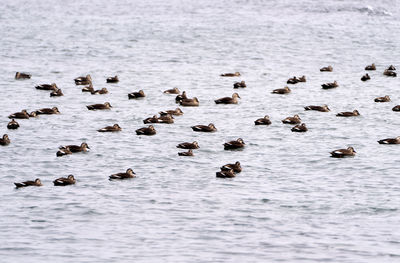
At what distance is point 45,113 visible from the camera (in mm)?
39250

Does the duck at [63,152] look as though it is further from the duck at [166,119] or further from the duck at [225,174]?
the duck at [166,119]

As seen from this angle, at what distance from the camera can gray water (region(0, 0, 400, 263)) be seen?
22828mm

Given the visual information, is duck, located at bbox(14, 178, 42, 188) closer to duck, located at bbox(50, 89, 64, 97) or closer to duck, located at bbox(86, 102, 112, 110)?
duck, located at bbox(86, 102, 112, 110)

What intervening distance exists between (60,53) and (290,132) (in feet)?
88.8

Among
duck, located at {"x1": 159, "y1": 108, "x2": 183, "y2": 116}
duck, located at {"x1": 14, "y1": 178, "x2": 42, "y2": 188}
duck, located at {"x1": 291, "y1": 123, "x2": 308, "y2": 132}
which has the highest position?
duck, located at {"x1": 14, "y1": 178, "x2": 42, "y2": 188}

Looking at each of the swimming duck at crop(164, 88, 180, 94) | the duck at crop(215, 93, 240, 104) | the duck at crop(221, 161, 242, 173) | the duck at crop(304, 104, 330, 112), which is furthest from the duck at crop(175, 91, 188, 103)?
the duck at crop(221, 161, 242, 173)

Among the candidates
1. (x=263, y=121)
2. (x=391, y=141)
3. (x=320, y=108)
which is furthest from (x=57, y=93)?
(x=391, y=141)

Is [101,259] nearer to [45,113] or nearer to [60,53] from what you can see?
[45,113]

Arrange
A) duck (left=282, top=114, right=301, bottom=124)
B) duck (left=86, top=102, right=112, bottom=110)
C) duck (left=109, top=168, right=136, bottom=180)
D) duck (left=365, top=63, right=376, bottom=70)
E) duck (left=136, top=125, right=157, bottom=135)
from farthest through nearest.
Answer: duck (left=365, top=63, right=376, bottom=70) < duck (left=86, top=102, right=112, bottom=110) < duck (left=282, top=114, right=301, bottom=124) < duck (left=136, top=125, right=157, bottom=135) < duck (left=109, top=168, right=136, bottom=180)

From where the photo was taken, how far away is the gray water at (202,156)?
22828 millimetres

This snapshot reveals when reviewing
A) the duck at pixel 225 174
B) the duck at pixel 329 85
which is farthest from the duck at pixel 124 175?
the duck at pixel 329 85

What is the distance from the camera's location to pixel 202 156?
32312 mm

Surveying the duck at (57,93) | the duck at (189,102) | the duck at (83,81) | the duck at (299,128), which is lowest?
the duck at (83,81)

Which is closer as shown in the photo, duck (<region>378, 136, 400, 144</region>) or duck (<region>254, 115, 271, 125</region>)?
duck (<region>378, 136, 400, 144</region>)
